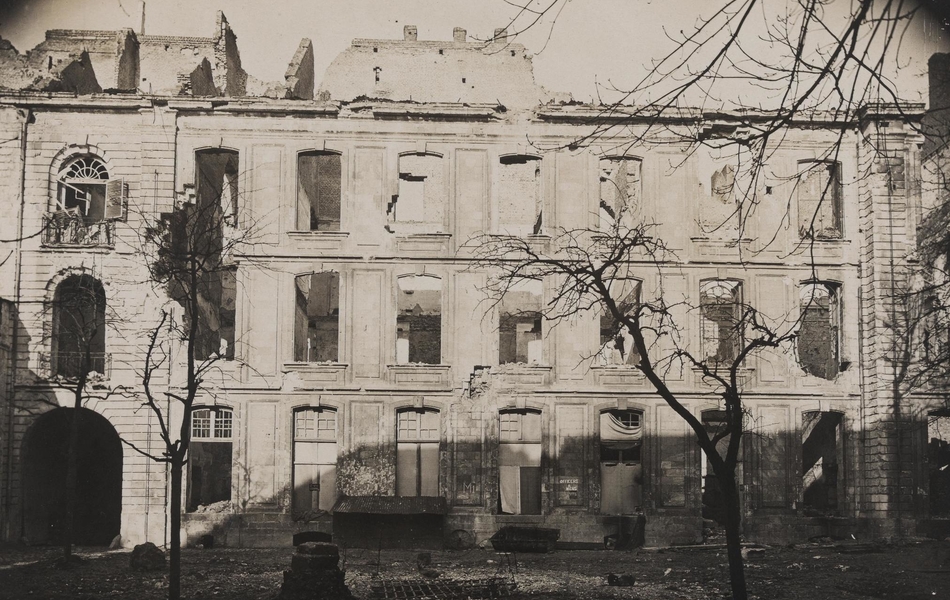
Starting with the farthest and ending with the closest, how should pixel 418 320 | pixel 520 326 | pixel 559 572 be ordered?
pixel 520 326 → pixel 418 320 → pixel 559 572

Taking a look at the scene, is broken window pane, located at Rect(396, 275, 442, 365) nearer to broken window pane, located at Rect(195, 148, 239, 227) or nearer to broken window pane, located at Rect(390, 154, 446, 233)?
broken window pane, located at Rect(390, 154, 446, 233)

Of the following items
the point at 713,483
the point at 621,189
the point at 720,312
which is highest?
the point at 621,189

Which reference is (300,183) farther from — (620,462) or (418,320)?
(620,462)

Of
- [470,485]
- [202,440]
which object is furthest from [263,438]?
[470,485]

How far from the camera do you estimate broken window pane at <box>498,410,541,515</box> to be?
2439 cm

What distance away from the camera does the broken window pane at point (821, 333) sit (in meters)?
26.0

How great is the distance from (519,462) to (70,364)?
11915 mm

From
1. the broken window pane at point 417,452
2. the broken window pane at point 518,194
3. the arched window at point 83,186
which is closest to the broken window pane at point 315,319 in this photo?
the broken window pane at point 417,452

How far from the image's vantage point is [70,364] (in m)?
24.5

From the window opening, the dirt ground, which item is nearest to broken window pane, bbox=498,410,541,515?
the dirt ground

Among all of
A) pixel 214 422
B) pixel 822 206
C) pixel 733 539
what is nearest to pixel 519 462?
pixel 214 422

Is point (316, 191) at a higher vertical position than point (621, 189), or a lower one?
higher

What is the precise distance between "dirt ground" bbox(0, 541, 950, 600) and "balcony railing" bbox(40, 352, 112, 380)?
4.40m

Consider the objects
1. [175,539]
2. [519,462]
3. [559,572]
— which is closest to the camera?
[175,539]
